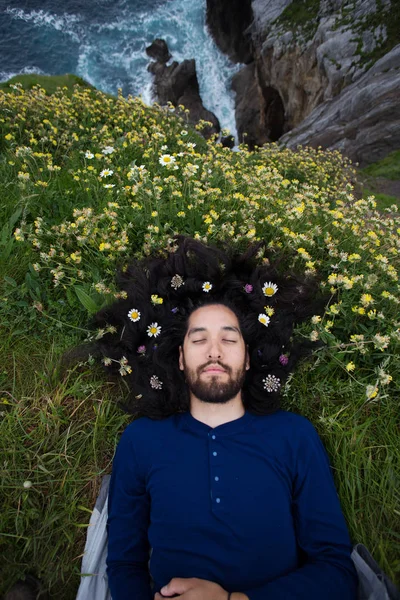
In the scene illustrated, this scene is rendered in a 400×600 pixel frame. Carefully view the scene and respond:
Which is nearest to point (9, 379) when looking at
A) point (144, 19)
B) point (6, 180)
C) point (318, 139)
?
point (6, 180)

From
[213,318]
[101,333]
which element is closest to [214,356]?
[213,318]

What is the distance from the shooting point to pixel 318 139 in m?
14.7

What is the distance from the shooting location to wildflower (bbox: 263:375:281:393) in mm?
2760

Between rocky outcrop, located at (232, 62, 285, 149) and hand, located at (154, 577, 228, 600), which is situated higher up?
rocky outcrop, located at (232, 62, 285, 149)

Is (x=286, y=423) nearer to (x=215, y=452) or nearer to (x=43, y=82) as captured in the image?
(x=215, y=452)

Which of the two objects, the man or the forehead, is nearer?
the man

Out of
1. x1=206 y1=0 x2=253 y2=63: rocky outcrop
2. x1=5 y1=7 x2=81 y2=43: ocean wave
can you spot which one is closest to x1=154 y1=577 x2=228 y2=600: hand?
x1=206 y1=0 x2=253 y2=63: rocky outcrop

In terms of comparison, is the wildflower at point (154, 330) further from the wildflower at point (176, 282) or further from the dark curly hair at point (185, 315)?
the wildflower at point (176, 282)

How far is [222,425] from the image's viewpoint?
254cm

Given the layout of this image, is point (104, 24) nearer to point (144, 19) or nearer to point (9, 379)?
point (144, 19)

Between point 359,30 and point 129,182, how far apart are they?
1901cm

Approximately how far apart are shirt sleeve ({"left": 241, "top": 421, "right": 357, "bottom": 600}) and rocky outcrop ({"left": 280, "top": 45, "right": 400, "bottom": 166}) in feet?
46.2

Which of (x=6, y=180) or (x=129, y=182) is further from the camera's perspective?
(x=6, y=180)

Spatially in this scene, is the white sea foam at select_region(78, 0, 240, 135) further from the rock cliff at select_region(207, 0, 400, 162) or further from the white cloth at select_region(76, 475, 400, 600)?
the white cloth at select_region(76, 475, 400, 600)
